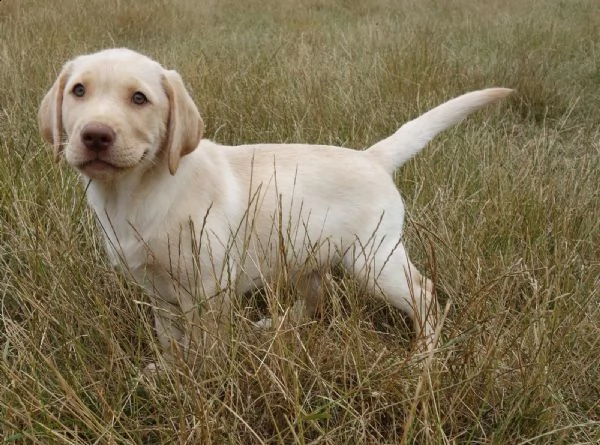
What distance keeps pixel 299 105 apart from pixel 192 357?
226 centimetres

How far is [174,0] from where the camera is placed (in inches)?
311

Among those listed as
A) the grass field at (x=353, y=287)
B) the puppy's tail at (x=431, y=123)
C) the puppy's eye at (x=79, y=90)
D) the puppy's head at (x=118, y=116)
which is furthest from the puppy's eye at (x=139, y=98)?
the puppy's tail at (x=431, y=123)

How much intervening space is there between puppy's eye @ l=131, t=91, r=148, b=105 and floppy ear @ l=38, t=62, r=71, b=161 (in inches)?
9.9

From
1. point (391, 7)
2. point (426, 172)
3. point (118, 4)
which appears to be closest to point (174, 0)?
point (118, 4)

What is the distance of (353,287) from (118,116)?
2.48ft

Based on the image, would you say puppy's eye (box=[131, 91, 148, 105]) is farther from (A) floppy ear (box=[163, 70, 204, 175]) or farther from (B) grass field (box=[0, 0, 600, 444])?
(B) grass field (box=[0, 0, 600, 444])

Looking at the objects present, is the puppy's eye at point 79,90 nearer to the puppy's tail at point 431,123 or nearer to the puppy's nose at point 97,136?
the puppy's nose at point 97,136

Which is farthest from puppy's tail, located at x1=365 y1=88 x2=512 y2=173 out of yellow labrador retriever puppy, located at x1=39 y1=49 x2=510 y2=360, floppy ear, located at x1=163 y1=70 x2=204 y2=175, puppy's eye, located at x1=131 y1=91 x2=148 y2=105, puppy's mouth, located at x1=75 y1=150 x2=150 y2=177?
puppy's mouth, located at x1=75 y1=150 x2=150 y2=177

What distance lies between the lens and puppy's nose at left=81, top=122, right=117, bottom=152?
1.48 m

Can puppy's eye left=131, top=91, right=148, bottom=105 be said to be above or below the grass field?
above

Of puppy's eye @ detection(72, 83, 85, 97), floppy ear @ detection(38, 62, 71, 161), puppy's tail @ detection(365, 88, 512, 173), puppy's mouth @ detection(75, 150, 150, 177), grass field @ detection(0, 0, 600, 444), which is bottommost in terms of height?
grass field @ detection(0, 0, 600, 444)

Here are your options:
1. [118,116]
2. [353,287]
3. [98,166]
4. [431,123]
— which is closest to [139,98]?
[118,116]

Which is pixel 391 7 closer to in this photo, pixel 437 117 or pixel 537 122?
pixel 537 122

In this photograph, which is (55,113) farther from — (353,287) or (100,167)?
(353,287)
